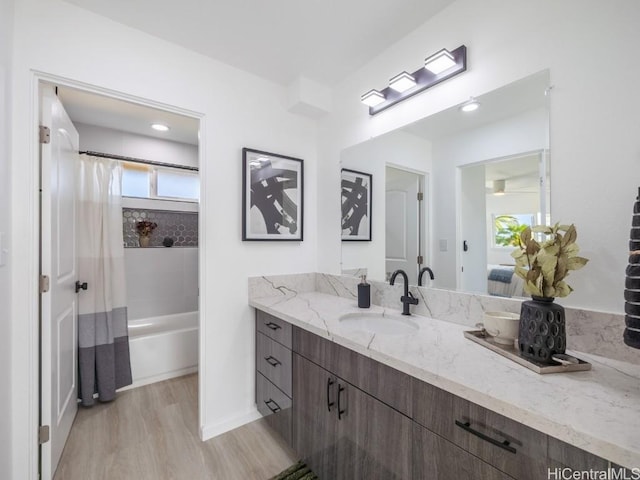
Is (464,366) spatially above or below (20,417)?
above

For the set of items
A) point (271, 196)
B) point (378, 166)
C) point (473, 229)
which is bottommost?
point (473, 229)

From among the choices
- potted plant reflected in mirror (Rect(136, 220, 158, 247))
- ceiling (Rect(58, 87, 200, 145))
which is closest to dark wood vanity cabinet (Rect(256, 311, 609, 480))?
ceiling (Rect(58, 87, 200, 145))

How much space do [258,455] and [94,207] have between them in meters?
2.27

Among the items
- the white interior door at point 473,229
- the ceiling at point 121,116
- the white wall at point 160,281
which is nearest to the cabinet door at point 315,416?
the white interior door at point 473,229

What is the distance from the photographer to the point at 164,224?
3.44 m

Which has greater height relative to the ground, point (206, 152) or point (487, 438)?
point (206, 152)

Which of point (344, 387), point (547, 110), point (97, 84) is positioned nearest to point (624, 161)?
point (547, 110)

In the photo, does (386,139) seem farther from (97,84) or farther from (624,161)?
(97,84)

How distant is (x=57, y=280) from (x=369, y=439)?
1.83 meters

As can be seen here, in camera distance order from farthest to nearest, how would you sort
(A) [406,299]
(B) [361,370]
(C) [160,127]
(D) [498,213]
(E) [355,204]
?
(C) [160,127] → (E) [355,204] → (A) [406,299] → (D) [498,213] → (B) [361,370]

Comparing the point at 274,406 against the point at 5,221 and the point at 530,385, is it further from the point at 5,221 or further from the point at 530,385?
the point at 5,221

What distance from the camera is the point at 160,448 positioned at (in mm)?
1769

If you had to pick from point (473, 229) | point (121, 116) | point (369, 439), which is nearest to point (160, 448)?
point (369, 439)

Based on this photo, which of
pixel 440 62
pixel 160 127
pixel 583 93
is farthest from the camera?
pixel 160 127
